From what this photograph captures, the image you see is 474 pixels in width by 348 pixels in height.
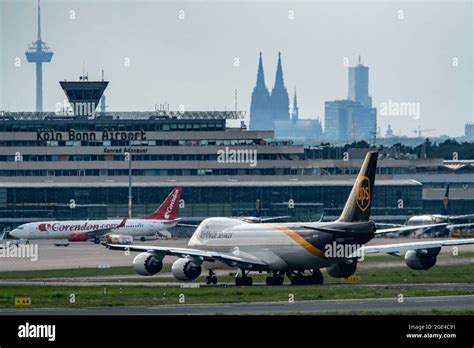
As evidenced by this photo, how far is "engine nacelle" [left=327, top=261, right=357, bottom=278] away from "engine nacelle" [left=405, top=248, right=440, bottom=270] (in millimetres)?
5176

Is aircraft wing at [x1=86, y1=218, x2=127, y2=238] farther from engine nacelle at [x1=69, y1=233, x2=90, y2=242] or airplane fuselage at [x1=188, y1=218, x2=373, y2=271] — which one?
airplane fuselage at [x1=188, y1=218, x2=373, y2=271]

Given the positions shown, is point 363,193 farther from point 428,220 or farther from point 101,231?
point 101,231

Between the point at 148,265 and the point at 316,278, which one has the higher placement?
the point at 148,265

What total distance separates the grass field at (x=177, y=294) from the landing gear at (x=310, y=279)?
15.0 ft

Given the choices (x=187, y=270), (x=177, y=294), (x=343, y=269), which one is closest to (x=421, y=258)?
(x=343, y=269)

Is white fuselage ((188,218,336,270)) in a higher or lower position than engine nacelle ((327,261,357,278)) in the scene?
higher

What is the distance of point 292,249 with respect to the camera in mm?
83250

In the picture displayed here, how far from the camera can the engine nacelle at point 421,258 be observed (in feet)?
287

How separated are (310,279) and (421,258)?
8.22 metres

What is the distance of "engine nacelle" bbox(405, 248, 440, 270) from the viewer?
287ft

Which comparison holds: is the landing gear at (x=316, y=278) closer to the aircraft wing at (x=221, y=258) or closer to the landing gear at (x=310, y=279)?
the landing gear at (x=310, y=279)

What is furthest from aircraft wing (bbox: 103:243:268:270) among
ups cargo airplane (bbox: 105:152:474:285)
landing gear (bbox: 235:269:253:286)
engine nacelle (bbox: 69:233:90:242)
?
engine nacelle (bbox: 69:233:90:242)

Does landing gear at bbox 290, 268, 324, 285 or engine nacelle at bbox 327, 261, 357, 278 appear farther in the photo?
engine nacelle at bbox 327, 261, 357, 278

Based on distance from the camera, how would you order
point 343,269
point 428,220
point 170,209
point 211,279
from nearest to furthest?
point 343,269, point 211,279, point 428,220, point 170,209
